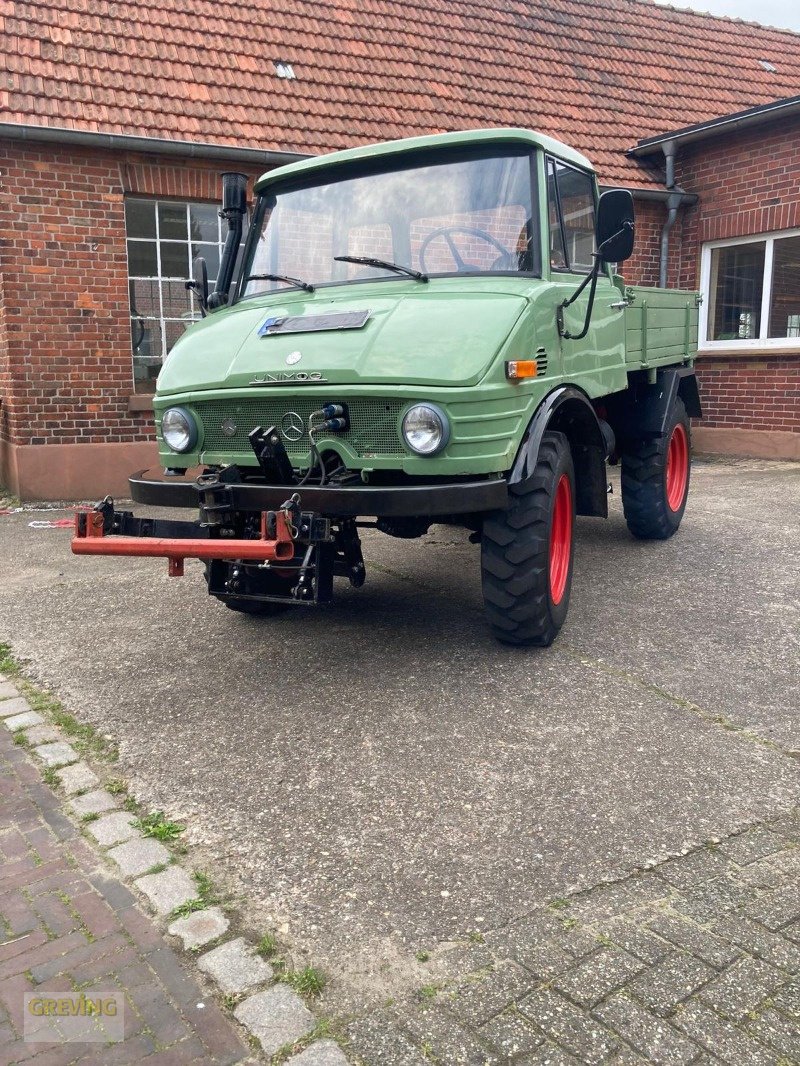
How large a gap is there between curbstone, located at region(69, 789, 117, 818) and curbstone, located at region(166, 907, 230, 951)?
74cm

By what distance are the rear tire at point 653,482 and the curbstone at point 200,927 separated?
4.69 m

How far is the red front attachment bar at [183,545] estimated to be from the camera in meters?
3.61

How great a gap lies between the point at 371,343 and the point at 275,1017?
2.56m

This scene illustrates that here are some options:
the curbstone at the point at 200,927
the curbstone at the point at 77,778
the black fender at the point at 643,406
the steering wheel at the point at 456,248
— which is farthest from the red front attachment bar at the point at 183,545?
the black fender at the point at 643,406

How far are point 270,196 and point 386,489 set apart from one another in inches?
89.8

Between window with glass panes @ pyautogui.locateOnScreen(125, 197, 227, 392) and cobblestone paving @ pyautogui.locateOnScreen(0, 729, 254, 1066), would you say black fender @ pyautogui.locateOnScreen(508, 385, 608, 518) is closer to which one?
cobblestone paving @ pyautogui.locateOnScreen(0, 729, 254, 1066)

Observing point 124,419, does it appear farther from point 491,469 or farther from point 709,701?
point 709,701

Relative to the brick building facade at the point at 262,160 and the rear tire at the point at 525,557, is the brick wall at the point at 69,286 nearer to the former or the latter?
the brick building facade at the point at 262,160

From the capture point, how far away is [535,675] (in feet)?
13.7

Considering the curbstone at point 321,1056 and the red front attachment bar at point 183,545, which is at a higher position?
the red front attachment bar at point 183,545

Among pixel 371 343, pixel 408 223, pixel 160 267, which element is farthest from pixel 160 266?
pixel 371 343

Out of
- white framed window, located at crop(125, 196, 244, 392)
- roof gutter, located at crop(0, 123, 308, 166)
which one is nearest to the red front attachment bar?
white framed window, located at crop(125, 196, 244, 392)

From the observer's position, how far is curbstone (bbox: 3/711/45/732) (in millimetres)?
3822

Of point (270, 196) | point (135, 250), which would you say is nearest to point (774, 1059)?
point (270, 196)
